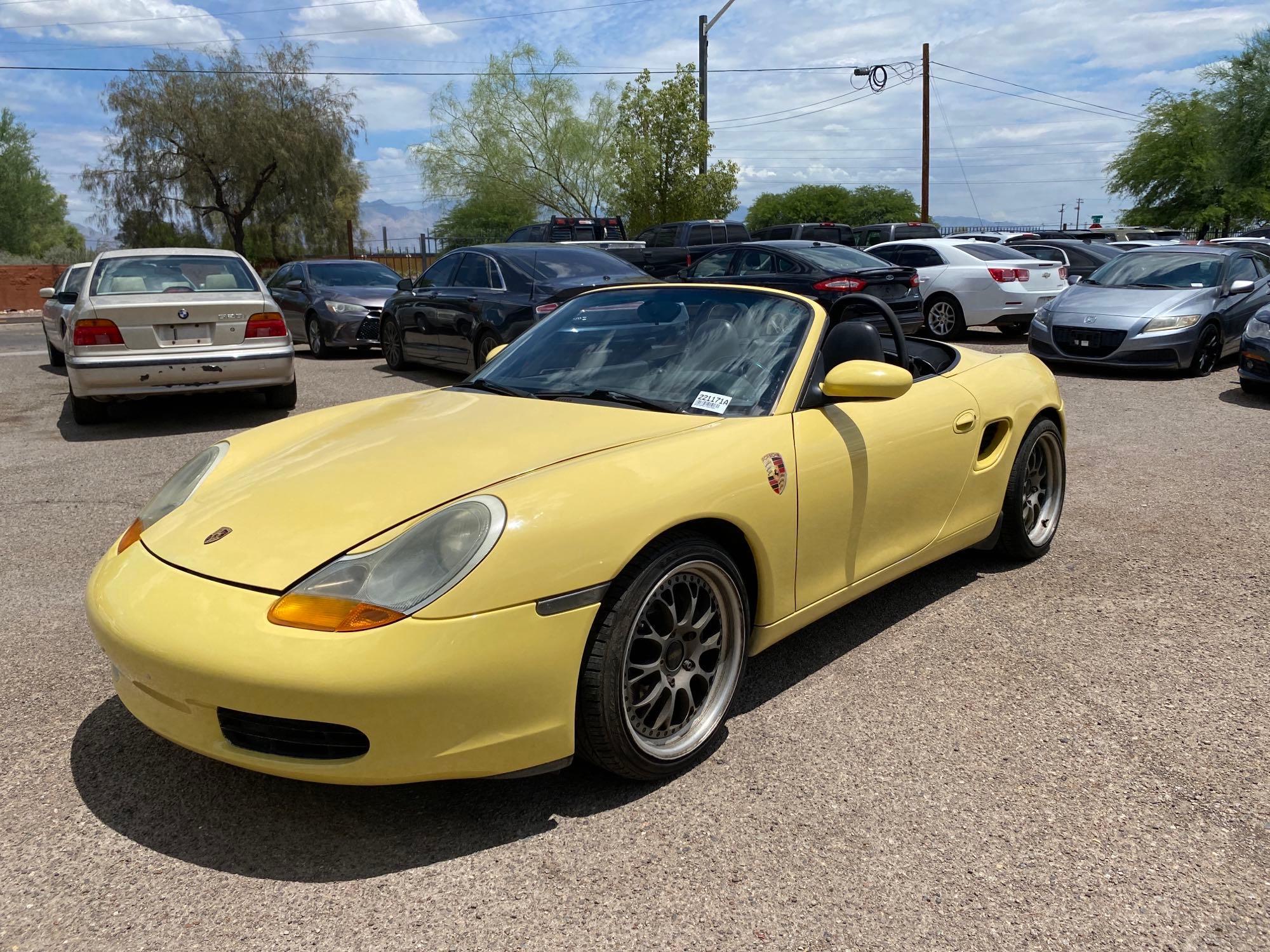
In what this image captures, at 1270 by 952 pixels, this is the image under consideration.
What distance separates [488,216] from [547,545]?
4245 centimetres

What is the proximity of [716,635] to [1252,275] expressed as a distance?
11.7 metres

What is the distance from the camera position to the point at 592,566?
252cm

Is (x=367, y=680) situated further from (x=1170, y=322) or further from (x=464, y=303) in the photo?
(x=1170, y=322)

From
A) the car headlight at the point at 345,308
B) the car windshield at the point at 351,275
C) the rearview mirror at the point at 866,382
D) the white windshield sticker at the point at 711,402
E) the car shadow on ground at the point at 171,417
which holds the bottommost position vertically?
the car shadow on ground at the point at 171,417

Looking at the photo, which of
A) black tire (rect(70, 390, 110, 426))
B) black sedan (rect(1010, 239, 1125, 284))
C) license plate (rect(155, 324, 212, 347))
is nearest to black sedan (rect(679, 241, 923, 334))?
license plate (rect(155, 324, 212, 347))

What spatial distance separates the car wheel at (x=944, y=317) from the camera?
14508 millimetres

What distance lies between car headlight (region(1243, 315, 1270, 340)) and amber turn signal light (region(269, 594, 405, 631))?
9376mm

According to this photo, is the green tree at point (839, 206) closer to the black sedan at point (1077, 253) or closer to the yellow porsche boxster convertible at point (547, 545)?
the black sedan at point (1077, 253)

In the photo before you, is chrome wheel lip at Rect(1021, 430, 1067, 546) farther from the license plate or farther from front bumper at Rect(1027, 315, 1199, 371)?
front bumper at Rect(1027, 315, 1199, 371)

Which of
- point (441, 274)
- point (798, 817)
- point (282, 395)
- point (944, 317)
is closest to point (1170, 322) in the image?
point (944, 317)

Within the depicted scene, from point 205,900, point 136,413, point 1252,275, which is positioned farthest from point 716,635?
point 1252,275

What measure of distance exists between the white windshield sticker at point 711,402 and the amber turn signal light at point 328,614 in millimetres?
1335

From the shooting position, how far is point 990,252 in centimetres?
1490

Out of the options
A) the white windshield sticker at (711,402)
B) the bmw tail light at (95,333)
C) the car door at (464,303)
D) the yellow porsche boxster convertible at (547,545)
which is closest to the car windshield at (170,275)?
the bmw tail light at (95,333)
